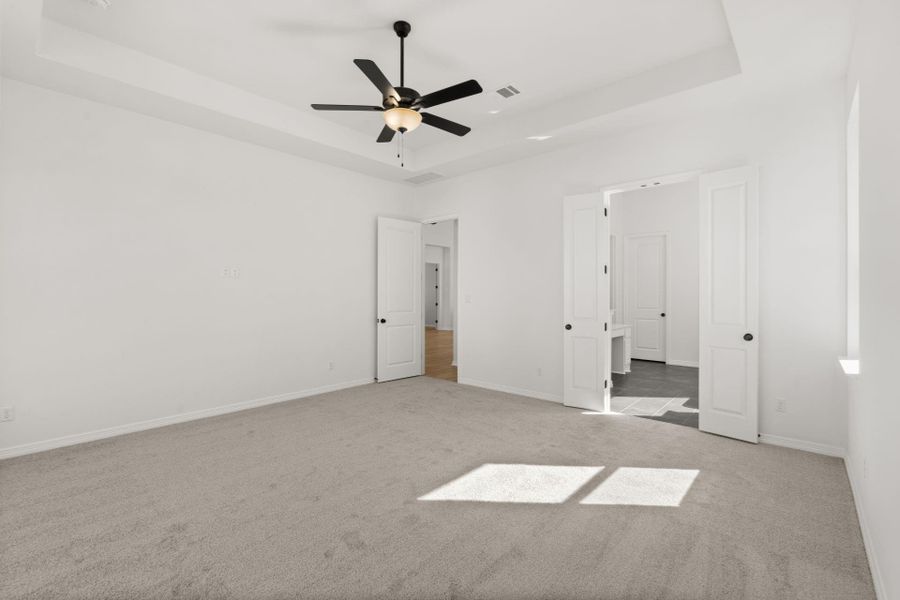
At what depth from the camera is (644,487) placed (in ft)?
9.10

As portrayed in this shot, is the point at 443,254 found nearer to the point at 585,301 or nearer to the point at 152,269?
the point at 585,301

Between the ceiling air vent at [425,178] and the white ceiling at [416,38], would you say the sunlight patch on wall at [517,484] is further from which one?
the ceiling air vent at [425,178]

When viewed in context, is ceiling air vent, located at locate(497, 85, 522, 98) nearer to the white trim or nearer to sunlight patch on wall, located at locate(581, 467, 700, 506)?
sunlight patch on wall, located at locate(581, 467, 700, 506)

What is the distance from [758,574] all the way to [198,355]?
15.8ft

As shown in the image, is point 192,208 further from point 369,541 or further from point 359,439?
point 369,541

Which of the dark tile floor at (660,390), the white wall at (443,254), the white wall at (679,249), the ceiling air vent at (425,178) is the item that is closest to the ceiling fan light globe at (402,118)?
the ceiling air vent at (425,178)

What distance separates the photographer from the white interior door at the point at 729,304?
3604mm

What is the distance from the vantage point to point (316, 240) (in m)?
5.43

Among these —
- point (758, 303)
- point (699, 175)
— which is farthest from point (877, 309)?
point (699, 175)

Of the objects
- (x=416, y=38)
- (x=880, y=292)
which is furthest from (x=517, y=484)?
(x=416, y=38)

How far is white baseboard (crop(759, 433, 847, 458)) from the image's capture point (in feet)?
10.8

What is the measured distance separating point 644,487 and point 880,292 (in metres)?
1.71

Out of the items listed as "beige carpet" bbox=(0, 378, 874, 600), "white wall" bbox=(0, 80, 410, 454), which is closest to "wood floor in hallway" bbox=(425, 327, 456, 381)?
"white wall" bbox=(0, 80, 410, 454)

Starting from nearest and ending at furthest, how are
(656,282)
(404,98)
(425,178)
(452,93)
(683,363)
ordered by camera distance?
(452,93) < (404,98) < (425,178) < (683,363) < (656,282)
